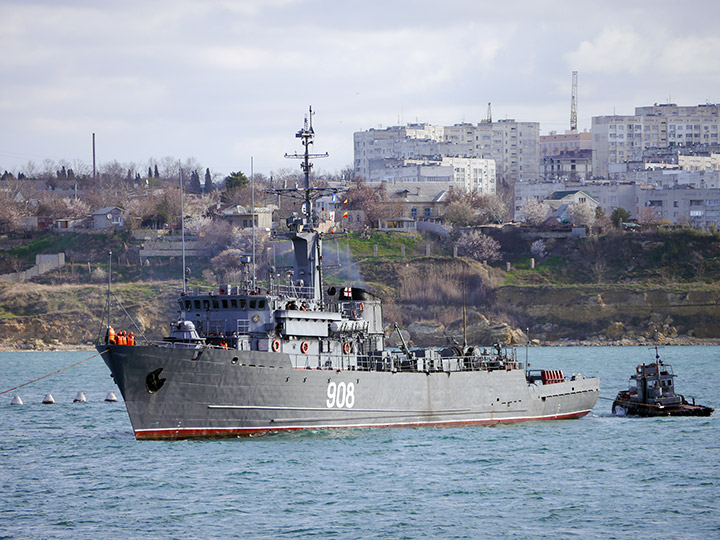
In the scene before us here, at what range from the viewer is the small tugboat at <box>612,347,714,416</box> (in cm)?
4753

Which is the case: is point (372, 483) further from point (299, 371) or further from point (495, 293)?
point (495, 293)

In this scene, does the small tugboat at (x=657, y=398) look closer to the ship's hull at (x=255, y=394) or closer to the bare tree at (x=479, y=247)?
the ship's hull at (x=255, y=394)

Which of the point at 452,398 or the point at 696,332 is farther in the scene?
the point at 696,332

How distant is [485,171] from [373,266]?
79.8 metres

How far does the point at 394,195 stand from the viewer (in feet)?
470

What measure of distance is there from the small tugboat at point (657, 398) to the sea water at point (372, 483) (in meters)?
1.39

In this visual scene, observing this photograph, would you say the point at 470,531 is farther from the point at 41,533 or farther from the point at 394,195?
the point at 394,195

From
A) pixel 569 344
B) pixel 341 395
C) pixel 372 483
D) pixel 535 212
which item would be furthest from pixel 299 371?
pixel 535 212

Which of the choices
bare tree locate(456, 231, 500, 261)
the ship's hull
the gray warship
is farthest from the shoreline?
the ship's hull

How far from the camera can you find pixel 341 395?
38844 mm

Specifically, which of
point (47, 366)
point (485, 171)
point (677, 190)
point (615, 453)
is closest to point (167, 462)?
point (615, 453)

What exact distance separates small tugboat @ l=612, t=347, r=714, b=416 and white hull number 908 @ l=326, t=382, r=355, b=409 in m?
15.2

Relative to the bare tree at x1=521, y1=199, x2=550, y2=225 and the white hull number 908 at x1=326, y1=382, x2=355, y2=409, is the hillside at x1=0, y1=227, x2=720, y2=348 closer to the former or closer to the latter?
the bare tree at x1=521, y1=199, x2=550, y2=225

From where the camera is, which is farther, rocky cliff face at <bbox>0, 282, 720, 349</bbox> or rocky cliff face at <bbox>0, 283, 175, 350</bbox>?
rocky cliff face at <bbox>0, 283, 175, 350</bbox>
